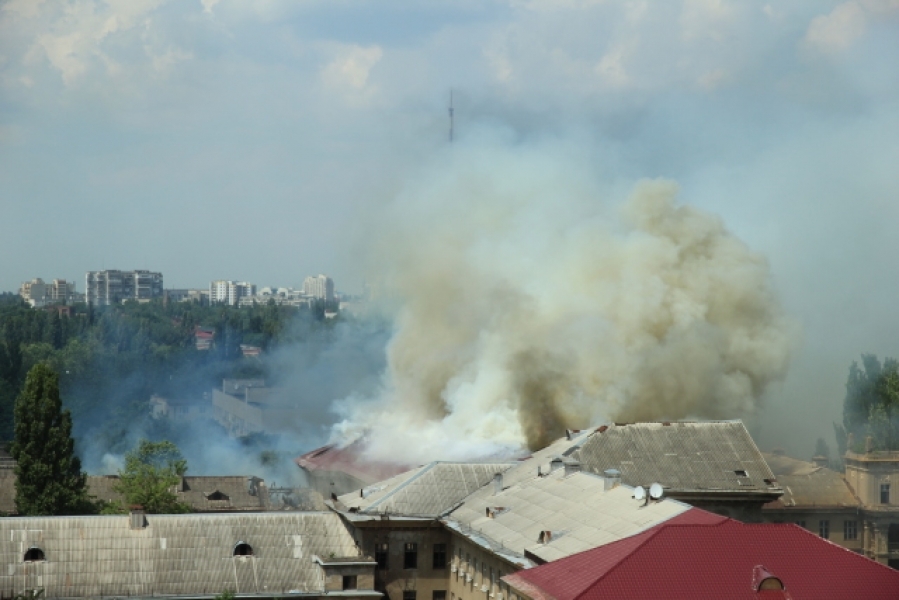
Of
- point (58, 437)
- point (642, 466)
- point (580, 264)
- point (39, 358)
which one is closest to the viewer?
point (642, 466)

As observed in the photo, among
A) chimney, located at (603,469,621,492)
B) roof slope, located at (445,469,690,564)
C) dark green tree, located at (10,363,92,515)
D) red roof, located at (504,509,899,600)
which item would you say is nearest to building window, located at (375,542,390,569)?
roof slope, located at (445,469,690,564)

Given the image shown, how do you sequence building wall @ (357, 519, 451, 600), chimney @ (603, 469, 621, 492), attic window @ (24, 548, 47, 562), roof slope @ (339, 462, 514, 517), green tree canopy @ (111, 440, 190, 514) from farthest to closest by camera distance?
green tree canopy @ (111, 440, 190, 514)
roof slope @ (339, 462, 514, 517)
building wall @ (357, 519, 451, 600)
attic window @ (24, 548, 47, 562)
chimney @ (603, 469, 621, 492)

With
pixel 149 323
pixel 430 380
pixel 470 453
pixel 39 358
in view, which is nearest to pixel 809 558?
pixel 470 453

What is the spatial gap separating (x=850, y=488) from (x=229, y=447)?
55.6 metres

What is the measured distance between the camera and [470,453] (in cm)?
6575

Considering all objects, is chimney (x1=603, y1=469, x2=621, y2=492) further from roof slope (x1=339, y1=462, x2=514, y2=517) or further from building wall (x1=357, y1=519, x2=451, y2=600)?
Answer: roof slope (x1=339, y1=462, x2=514, y2=517)

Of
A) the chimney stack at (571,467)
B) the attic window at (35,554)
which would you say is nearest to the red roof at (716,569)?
the chimney stack at (571,467)

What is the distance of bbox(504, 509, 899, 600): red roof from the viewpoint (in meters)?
33.4

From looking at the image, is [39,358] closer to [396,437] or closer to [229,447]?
[229,447]

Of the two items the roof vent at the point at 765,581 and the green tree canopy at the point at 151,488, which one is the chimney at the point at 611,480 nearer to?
the roof vent at the point at 765,581

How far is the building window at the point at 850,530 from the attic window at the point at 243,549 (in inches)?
1102

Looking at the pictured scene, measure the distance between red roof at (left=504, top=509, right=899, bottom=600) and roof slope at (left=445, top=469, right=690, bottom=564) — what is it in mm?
3893

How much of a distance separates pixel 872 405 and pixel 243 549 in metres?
37.2

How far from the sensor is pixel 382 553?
165 ft
